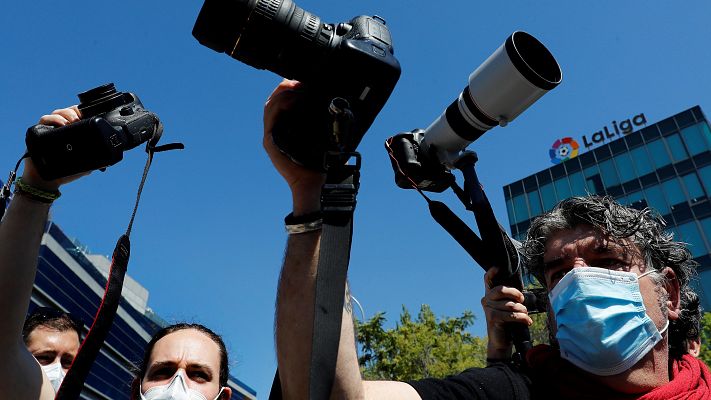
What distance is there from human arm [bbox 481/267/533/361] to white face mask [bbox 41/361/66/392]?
7.69ft

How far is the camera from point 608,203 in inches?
102

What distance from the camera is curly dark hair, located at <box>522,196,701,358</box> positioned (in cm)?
249

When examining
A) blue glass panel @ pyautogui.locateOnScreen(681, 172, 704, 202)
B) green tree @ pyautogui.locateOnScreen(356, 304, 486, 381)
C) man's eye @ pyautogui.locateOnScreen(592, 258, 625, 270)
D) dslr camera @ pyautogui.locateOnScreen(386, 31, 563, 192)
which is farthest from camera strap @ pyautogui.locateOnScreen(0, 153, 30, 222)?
blue glass panel @ pyautogui.locateOnScreen(681, 172, 704, 202)

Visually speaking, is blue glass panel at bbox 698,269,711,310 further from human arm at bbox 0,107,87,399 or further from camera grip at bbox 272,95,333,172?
human arm at bbox 0,107,87,399

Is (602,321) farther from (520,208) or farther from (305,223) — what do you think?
(520,208)

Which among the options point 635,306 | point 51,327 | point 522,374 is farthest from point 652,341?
point 51,327

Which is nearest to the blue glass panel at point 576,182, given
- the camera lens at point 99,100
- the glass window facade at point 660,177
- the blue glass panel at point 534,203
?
the glass window facade at point 660,177

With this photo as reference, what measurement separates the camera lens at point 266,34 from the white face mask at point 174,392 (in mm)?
1656

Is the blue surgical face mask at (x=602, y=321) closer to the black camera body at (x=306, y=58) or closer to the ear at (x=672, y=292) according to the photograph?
the ear at (x=672, y=292)

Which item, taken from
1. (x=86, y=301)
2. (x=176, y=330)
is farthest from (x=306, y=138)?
(x=86, y=301)

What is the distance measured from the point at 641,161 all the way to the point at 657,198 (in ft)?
10.1

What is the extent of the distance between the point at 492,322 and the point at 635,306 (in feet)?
2.29

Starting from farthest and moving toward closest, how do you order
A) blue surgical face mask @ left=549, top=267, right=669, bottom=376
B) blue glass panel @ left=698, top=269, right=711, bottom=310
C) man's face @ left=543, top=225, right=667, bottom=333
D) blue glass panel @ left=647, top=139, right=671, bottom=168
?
1. blue glass panel @ left=647, top=139, right=671, bottom=168
2. blue glass panel @ left=698, top=269, right=711, bottom=310
3. man's face @ left=543, top=225, right=667, bottom=333
4. blue surgical face mask @ left=549, top=267, right=669, bottom=376

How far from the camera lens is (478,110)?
2295 mm
